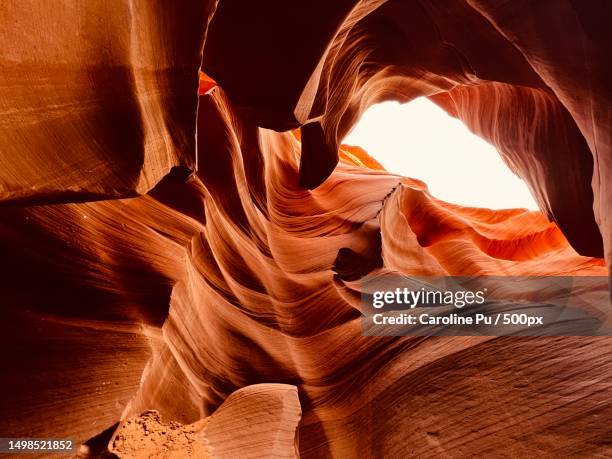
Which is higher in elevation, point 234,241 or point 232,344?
point 234,241

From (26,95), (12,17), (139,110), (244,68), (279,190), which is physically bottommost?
(26,95)

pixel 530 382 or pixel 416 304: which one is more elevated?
pixel 416 304

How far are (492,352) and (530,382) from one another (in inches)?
12.6

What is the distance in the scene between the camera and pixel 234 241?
12.8ft

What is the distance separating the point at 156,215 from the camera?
3053 mm

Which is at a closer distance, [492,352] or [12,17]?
[12,17]

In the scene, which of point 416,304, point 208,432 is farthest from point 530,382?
point 208,432

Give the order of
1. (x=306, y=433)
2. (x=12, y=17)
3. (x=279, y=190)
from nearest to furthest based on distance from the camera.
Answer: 1. (x=12, y=17)
2. (x=306, y=433)
3. (x=279, y=190)

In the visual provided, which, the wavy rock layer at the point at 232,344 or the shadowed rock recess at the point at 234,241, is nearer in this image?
the shadowed rock recess at the point at 234,241

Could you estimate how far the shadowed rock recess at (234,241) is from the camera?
1.79 metres

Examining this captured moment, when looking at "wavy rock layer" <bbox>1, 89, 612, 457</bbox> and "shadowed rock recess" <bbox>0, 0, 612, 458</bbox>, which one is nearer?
"shadowed rock recess" <bbox>0, 0, 612, 458</bbox>

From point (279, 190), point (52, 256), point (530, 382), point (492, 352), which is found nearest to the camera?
point (52, 256)

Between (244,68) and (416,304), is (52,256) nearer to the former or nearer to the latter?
(244,68)

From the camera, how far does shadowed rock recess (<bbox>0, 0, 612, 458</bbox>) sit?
5.86ft
